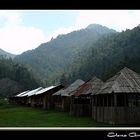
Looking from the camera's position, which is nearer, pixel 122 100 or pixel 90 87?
pixel 122 100

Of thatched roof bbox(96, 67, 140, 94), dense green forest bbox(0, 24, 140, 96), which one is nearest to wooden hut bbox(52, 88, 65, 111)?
dense green forest bbox(0, 24, 140, 96)

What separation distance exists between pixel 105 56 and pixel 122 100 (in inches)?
2678

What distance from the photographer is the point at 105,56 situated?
8962 cm

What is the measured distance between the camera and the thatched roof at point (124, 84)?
20938 mm

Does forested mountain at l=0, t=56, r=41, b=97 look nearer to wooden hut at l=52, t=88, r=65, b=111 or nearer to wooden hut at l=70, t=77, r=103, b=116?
wooden hut at l=52, t=88, r=65, b=111

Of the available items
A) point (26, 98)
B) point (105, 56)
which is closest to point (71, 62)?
point (26, 98)

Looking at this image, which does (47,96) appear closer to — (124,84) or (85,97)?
(85,97)

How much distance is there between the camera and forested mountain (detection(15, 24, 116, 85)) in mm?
59144

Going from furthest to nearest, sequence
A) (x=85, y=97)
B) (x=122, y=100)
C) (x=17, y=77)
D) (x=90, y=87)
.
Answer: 1. (x=17, y=77)
2. (x=85, y=97)
3. (x=90, y=87)
4. (x=122, y=100)

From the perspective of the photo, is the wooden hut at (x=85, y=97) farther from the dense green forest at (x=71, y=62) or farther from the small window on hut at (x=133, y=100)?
the dense green forest at (x=71, y=62)

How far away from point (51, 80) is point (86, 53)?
14.0 m

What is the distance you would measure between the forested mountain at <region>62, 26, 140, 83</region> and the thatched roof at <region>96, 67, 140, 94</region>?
123 feet

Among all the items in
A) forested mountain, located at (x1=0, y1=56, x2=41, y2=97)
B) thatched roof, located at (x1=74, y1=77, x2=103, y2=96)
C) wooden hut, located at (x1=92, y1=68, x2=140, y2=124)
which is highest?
forested mountain, located at (x1=0, y1=56, x2=41, y2=97)
